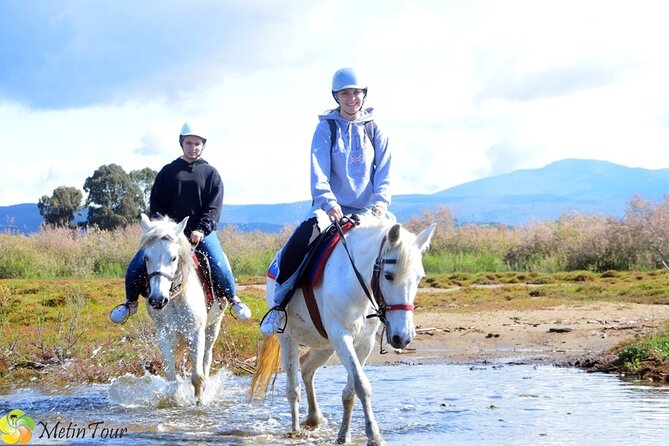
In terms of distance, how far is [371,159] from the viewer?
8.15 meters

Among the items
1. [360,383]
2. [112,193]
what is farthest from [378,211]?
[112,193]

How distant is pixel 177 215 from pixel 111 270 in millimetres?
15346

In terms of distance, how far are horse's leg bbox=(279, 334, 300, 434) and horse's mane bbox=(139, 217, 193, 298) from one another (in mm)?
1384

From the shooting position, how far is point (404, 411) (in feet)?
31.0

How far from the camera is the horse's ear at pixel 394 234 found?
668cm

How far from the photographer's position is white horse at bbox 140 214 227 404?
894 cm

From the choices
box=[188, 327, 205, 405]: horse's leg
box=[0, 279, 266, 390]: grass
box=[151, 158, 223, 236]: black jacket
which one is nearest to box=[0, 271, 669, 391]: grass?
box=[0, 279, 266, 390]: grass

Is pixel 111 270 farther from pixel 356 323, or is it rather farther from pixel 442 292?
pixel 356 323

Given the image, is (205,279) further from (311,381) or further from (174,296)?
(311,381)

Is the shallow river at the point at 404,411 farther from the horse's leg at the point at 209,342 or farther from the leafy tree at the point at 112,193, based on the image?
the leafy tree at the point at 112,193

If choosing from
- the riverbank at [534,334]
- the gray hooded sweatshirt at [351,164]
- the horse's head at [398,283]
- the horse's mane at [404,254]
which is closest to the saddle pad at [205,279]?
the gray hooded sweatshirt at [351,164]

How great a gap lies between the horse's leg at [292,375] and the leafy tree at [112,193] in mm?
42248

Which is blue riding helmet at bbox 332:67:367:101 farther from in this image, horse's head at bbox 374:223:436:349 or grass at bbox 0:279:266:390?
grass at bbox 0:279:266:390

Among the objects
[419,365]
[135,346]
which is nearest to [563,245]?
[419,365]
